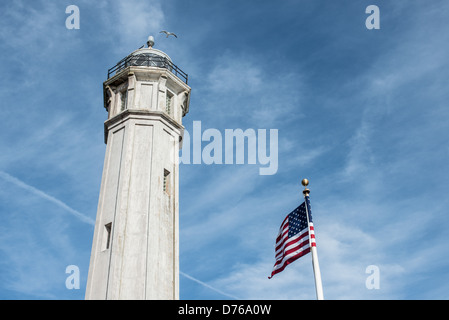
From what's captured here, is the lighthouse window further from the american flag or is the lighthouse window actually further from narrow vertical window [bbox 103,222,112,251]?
the american flag

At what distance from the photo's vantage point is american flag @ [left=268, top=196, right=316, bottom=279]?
21234 millimetres

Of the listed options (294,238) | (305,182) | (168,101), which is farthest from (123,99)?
(294,238)

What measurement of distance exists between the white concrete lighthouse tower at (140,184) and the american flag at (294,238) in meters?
8.85

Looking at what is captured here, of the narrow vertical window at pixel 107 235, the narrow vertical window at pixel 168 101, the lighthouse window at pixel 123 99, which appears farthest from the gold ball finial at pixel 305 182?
the lighthouse window at pixel 123 99

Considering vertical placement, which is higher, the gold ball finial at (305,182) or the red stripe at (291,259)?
the gold ball finial at (305,182)

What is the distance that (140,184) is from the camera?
3056 cm

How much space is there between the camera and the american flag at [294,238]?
21234 mm

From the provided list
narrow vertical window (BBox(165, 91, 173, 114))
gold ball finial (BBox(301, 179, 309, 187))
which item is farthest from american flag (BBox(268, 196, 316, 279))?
narrow vertical window (BBox(165, 91, 173, 114))

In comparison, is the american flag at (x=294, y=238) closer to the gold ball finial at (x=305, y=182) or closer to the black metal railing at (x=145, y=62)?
the gold ball finial at (x=305, y=182)

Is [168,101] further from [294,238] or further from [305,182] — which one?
[294,238]

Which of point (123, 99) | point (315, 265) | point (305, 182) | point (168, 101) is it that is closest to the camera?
point (315, 265)

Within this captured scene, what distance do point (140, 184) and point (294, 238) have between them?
1276 centimetres
